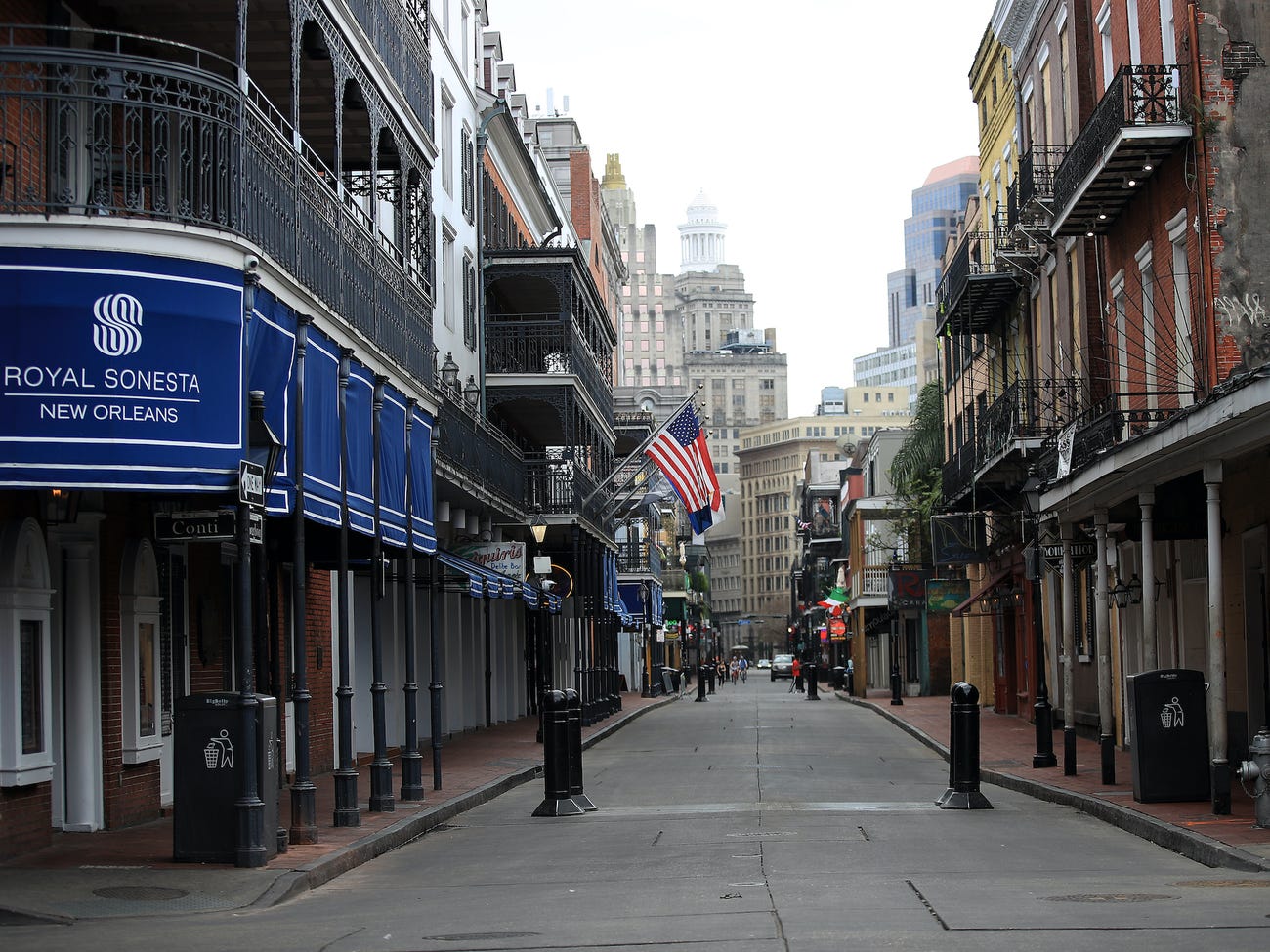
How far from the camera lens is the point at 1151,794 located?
16.0m

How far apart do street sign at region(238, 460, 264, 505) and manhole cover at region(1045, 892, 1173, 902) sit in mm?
6208

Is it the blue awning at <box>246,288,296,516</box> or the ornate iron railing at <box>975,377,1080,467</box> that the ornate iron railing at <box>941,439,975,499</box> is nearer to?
the ornate iron railing at <box>975,377,1080,467</box>

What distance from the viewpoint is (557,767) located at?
17984mm

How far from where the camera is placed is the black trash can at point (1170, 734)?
15859 mm

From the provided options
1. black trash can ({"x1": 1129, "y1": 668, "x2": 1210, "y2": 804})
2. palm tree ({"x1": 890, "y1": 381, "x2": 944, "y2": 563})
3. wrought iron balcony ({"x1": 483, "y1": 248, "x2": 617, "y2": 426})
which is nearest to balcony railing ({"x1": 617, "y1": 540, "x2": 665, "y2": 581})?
palm tree ({"x1": 890, "y1": 381, "x2": 944, "y2": 563})

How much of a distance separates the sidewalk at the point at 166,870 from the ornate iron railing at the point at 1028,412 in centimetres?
1277

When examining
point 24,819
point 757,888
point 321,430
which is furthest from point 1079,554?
point 24,819

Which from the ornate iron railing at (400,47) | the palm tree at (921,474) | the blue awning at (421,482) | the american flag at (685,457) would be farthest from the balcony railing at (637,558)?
the blue awning at (421,482)

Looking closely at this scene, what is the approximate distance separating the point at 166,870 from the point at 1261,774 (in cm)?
843

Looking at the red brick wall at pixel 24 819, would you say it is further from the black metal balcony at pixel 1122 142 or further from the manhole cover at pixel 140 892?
the black metal balcony at pixel 1122 142

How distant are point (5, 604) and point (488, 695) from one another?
24.7 m

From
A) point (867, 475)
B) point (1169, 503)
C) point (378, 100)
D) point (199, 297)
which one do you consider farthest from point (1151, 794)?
point (867, 475)

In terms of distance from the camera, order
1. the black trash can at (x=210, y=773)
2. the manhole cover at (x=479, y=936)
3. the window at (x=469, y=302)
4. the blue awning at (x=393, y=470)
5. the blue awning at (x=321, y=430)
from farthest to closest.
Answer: the window at (x=469, y=302)
the blue awning at (x=393, y=470)
the blue awning at (x=321, y=430)
the black trash can at (x=210, y=773)
the manhole cover at (x=479, y=936)

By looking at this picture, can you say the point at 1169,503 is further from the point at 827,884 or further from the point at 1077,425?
the point at 827,884
